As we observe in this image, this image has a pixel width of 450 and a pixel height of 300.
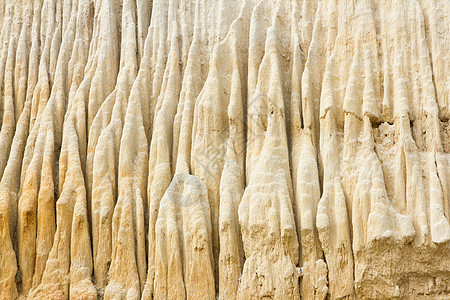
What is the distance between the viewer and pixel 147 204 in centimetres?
1366

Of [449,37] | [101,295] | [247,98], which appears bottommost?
[101,295]

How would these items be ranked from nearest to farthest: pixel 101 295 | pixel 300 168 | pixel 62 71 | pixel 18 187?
1. pixel 300 168
2. pixel 101 295
3. pixel 18 187
4. pixel 62 71

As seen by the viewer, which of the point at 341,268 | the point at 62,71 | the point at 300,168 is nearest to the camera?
the point at 341,268

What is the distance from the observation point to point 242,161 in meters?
13.0

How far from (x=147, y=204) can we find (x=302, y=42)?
595 centimetres

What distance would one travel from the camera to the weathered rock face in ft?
36.9

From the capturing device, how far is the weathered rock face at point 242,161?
36.9 ft

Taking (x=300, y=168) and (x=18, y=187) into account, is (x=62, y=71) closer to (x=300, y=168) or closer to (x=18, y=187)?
(x=18, y=187)

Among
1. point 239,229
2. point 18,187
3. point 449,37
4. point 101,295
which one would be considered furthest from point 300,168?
point 18,187

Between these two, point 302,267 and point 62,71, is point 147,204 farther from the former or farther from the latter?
point 62,71

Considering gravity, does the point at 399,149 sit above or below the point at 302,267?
above

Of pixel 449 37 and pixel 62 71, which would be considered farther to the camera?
pixel 62 71

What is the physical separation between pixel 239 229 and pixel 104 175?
4.12 metres

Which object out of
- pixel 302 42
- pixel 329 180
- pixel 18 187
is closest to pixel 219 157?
pixel 329 180
